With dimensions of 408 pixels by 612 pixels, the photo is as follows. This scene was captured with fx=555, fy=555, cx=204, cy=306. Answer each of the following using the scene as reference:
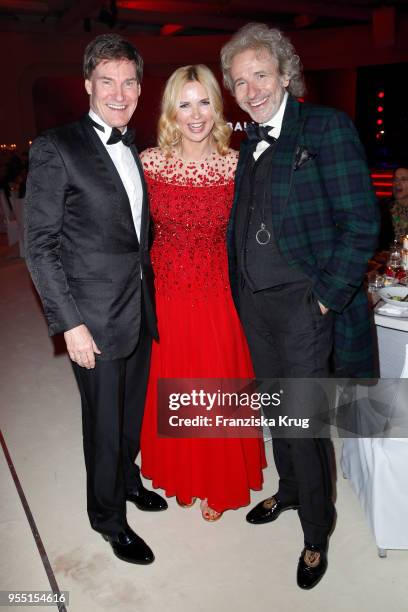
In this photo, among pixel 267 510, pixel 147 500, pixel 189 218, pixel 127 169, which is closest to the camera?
pixel 127 169

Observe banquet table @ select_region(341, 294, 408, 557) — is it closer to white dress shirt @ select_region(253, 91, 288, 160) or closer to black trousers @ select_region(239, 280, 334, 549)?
black trousers @ select_region(239, 280, 334, 549)

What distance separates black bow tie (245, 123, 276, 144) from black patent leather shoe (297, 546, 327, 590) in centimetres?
152

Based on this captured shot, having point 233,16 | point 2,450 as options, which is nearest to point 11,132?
point 233,16

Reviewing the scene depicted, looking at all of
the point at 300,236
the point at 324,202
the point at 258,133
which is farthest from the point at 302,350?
the point at 258,133

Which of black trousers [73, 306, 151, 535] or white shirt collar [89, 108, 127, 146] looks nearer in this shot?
A: white shirt collar [89, 108, 127, 146]

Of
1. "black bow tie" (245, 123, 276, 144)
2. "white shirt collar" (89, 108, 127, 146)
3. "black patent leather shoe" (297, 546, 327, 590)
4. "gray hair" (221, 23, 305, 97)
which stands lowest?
"black patent leather shoe" (297, 546, 327, 590)

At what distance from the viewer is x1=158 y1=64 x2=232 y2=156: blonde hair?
2.19 metres

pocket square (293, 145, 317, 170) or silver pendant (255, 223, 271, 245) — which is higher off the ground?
pocket square (293, 145, 317, 170)

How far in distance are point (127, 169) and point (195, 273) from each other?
0.51 meters

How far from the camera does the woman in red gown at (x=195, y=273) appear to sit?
7.39 feet

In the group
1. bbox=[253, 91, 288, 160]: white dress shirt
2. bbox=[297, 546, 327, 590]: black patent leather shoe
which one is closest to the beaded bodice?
bbox=[253, 91, 288, 160]: white dress shirt

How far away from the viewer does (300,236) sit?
6.14 ft

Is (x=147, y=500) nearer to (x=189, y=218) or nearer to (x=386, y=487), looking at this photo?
(x=386, y=487)

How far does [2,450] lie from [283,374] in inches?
72.6
